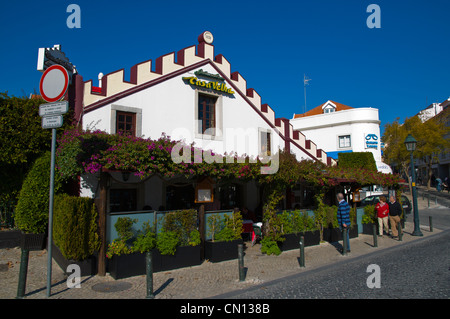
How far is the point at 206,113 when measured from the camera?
14.6 meters

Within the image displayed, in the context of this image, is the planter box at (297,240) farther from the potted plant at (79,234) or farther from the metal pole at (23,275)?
the metal pole at (23,275)

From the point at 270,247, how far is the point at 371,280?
3639 mm

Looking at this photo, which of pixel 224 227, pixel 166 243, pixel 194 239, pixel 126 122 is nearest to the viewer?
pixel 166 243

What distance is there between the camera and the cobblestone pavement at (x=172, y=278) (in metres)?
6.51

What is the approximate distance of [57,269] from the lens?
27.2ft

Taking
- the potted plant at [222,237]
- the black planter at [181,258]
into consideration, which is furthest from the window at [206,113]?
the black planter at [181,258]

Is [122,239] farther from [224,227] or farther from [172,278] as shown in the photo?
[224,227]

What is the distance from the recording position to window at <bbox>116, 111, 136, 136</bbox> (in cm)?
1189

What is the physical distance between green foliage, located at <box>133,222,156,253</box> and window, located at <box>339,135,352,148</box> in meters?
28.9

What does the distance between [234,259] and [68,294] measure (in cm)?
471

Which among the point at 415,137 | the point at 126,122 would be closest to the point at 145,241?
the point at 126,122

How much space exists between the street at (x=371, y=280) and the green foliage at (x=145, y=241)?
8.00ft

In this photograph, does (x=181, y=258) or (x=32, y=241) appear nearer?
(x=181, y=258)

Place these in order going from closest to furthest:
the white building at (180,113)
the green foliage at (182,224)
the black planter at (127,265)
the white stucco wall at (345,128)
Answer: the black planter at (127,265) → the green foliage at (182,224) → the white building at (180,113) → the white stucco wall at (345,128)
